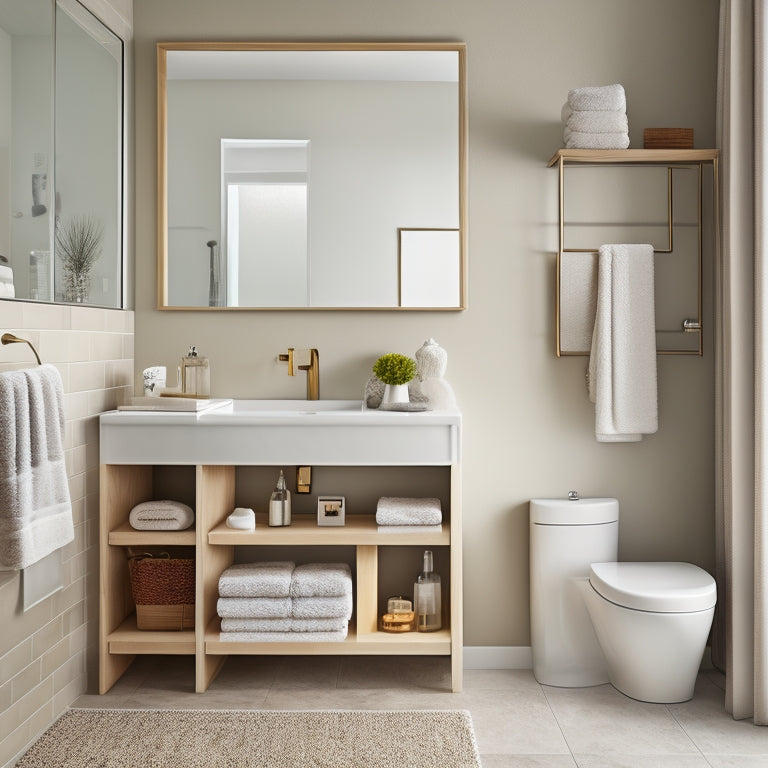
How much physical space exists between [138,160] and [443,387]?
4.55 feet

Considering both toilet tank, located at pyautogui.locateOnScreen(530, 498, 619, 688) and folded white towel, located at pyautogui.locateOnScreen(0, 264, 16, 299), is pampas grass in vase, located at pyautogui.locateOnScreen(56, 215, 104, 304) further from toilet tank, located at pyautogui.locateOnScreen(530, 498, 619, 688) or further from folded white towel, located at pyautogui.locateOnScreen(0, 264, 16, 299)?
toilet tank, located at pyautogui.locateOnScreen(530, 498, 619, 688)

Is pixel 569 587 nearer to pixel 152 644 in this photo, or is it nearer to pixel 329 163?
pixel 152 644

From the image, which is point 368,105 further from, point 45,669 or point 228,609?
point 45,669

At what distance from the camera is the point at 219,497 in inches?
111

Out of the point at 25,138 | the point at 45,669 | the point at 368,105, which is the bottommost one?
the point at 45,669

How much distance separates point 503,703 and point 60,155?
2197 millimetres

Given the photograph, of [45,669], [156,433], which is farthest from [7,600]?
[156,433]

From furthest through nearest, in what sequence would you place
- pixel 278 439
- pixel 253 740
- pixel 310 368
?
pixel 310 368
pixel 278 439
pixel 253 740

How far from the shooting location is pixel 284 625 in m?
2.65

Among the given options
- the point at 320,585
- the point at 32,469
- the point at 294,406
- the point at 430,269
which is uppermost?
Result: the point at 430,269

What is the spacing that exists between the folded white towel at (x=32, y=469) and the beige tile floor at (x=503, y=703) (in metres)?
0.77

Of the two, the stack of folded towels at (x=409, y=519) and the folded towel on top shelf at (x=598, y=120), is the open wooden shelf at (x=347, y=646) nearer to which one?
the stack of folded towels at (x=409, y=519)

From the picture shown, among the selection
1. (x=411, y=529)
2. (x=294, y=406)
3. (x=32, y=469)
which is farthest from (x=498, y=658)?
(x=32, y=469)

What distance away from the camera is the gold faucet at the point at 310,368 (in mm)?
2959
